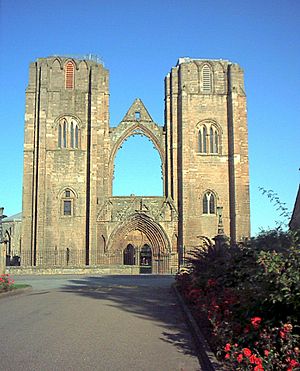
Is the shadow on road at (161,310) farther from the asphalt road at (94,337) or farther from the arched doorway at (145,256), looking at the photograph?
the arched doorway at (145,256)

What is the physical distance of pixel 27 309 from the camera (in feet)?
42.6

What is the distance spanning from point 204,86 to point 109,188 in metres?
11.8

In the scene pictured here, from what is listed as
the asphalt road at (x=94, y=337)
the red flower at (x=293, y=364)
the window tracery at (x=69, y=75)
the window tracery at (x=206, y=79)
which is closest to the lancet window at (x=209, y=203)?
the window tracery at (x=206, y=79)

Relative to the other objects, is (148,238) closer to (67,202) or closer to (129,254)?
(129,254)

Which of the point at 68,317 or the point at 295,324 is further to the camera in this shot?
the point at 68,317

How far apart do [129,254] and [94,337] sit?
36.8 meters

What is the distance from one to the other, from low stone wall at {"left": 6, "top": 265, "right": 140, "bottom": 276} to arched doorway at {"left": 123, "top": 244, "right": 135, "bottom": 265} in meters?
6.02

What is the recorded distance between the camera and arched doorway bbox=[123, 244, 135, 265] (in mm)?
43750

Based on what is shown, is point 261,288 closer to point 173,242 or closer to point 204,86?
point 173,242

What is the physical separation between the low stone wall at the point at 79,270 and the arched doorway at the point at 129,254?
6.02 m

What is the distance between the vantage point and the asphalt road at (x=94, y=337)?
679 cm

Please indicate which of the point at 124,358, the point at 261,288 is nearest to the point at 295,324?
Answer: the point at 261,288

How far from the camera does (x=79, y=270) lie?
36500mm

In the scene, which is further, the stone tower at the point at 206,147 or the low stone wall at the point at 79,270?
the stone tower at the point at 206,147
